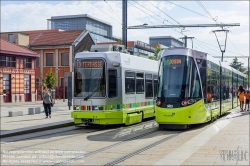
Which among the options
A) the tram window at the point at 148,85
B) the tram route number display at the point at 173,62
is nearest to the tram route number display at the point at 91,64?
the tram route number display at the point at 173,62

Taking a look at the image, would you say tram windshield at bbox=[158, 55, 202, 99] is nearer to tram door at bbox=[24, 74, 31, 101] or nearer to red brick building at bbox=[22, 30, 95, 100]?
tram door at bbox=[24, 74, 31, 101]

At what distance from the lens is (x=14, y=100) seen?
44062 millimetres

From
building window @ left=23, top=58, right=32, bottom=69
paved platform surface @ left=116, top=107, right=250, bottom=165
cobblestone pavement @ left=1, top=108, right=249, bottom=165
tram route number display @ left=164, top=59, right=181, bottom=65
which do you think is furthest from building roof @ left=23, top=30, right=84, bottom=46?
paved platform surface @ left=116, top=107, right=250, bottom=165

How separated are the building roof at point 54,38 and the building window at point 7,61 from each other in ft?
38.2

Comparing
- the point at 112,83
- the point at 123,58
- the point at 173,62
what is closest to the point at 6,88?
the point at 123,58

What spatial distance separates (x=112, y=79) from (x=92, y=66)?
3.13ft

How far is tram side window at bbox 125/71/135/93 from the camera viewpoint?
1667cm

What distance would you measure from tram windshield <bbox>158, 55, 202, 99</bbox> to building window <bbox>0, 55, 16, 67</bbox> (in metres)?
31.0

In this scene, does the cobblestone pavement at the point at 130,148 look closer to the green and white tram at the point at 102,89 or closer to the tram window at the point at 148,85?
the green and white tram at the point at 102,89

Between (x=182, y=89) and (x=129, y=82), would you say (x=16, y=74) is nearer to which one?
(x=129, y=82)

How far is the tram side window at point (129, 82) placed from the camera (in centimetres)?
1667

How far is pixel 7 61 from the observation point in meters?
43.5

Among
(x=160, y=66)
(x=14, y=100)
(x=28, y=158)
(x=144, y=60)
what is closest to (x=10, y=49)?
(x=14, y=100)

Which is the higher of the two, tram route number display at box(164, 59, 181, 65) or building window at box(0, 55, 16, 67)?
building window at box(0, 55, 16, 67)
